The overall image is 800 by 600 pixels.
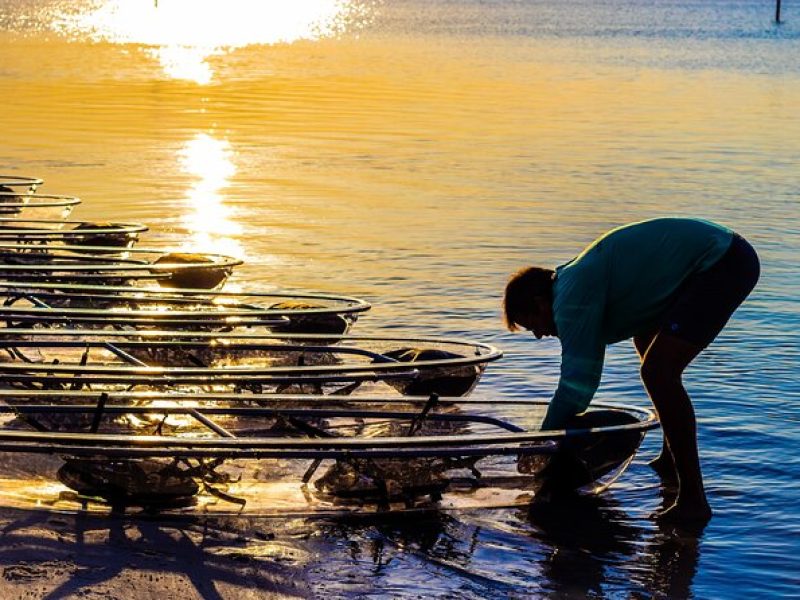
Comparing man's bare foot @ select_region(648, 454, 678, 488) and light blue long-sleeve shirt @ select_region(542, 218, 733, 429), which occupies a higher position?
light blue long-sleeve shirt @ select_region(542, 218, 733, 429)

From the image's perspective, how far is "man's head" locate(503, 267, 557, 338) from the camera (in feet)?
23.1

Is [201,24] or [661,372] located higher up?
[661,372]

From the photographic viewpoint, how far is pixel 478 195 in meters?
19.9

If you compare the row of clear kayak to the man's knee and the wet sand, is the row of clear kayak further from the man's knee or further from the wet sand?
the man's knee

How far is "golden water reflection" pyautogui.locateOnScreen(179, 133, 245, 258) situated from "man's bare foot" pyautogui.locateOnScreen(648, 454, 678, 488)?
779cm

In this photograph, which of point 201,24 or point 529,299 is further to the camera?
point 201,24

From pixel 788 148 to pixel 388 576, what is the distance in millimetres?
18984

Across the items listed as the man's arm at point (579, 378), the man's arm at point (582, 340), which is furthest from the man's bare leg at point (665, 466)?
the man's arm at point (582, 340)

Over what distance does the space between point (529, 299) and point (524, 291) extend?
0.04 metres

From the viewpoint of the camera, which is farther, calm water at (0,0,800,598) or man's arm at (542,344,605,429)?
calm water at (0,0,800,598)

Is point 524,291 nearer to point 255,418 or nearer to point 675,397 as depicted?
point 675,397

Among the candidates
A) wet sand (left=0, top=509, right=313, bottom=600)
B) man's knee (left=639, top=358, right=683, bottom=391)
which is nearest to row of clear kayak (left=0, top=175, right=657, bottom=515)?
wet sand (left=0, top=509, right=313, bottom=600)

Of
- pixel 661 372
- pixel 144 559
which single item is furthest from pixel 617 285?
pixel 144 559

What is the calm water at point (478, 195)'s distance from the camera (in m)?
7.31
